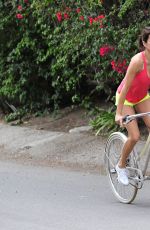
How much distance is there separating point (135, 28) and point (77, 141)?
7.10ft

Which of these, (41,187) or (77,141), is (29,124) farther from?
(41,187)

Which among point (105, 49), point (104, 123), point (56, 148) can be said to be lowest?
point (56, 148)

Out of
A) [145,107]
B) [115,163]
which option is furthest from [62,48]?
[145,107]

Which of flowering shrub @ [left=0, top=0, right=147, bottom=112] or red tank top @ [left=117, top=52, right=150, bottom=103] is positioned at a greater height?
red tank top @ [left=117, top=52, right=150, bottom=103]

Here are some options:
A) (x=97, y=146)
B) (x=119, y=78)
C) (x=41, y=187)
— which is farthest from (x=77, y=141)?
(x=41, y=187)

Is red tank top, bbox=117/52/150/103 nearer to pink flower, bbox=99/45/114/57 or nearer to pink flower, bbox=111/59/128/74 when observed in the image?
pink flower, bbox=111/59/128/74

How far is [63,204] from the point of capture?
770 centimetres

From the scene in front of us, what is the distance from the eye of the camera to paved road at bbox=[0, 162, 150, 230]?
264 inches

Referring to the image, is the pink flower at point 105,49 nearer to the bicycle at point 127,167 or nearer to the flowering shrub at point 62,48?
the flowering shrub at point 62,48

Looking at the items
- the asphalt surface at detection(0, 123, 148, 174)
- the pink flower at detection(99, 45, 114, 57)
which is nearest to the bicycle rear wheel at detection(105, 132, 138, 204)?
the asphalt surface at detection(0, 123, 148, 174)

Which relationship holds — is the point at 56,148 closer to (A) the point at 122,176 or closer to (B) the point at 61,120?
(B) the point at 61,120

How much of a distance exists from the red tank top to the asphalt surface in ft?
8.79

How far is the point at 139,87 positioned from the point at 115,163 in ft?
3.70

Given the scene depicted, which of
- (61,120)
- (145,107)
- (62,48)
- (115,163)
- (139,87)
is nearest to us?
(139,87)
